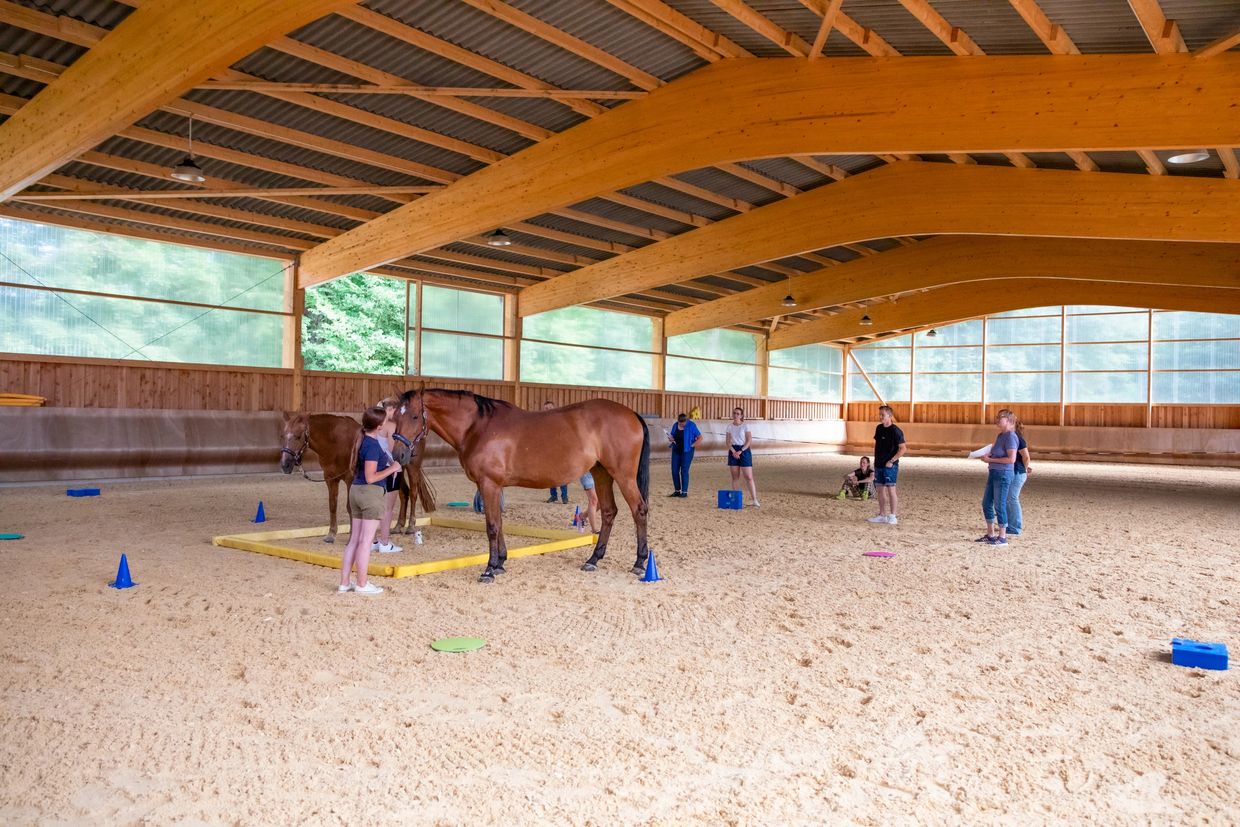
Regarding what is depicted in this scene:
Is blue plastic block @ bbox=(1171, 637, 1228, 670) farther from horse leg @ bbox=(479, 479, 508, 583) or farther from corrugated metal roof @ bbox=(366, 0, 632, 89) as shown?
corrugated metal roof @ bbox=(366, 0, 632, 89)

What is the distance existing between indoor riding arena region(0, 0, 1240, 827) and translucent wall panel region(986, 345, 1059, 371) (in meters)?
7.61

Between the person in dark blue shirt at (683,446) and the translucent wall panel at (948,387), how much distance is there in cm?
2149

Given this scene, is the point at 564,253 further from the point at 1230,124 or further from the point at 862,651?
the point at 862,651

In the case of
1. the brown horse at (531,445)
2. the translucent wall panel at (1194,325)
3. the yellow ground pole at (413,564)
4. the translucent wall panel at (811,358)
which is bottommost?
the yellow ground pole at (413,564)

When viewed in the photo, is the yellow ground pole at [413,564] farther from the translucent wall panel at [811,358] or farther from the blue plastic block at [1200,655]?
the translucent wall panel at [811,358]

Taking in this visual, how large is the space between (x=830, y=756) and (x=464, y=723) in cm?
156

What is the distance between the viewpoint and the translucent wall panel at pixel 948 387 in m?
31.7

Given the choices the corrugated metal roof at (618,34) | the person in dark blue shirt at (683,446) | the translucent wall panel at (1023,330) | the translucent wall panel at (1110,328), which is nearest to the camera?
the corrugated metal roof at (618,34)

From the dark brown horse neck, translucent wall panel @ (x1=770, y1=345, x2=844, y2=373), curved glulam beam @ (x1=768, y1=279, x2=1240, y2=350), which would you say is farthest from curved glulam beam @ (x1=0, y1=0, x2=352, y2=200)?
translucent wall panel @ (x1=770, y1=345, x2=844, y2=373)

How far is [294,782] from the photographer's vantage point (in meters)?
2.96

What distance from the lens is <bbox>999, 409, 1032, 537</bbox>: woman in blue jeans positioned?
8984 millimetres

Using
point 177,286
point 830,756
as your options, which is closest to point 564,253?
point 177,286

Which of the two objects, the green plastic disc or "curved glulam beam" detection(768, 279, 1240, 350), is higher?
"curved glulam beam" detection(768, 279, 1240, 350)

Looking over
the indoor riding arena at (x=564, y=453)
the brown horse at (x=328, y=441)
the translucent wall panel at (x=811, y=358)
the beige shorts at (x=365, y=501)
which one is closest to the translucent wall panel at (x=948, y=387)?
Result: the translucent wall panel at (x=811, y=358)
